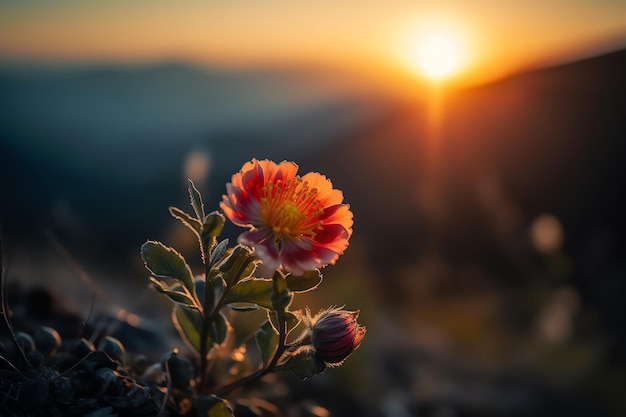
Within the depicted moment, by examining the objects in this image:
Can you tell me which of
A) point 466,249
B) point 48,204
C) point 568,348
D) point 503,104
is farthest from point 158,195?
point 568,348

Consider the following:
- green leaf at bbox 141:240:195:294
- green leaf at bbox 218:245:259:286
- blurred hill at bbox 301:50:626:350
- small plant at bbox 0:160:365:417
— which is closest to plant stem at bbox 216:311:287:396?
small plant at bbox 0:160:365:417

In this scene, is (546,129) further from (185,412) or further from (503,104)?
(185,412)

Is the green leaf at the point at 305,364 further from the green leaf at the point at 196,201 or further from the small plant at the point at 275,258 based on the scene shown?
the green leaf at the point at 196,201

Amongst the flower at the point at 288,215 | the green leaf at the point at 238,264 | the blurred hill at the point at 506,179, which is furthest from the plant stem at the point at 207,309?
the blurred hill at the point at 506,179

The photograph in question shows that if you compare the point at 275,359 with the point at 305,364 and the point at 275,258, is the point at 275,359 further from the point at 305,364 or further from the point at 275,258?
the point at 275,258

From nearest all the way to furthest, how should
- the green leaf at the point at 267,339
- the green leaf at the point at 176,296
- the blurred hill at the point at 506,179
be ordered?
the green leaf at the point at 176,296, the green leaf at the point at 267,339, the blurred hill at the point at 506,179

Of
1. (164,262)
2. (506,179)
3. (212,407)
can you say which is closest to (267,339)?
(212,407)
